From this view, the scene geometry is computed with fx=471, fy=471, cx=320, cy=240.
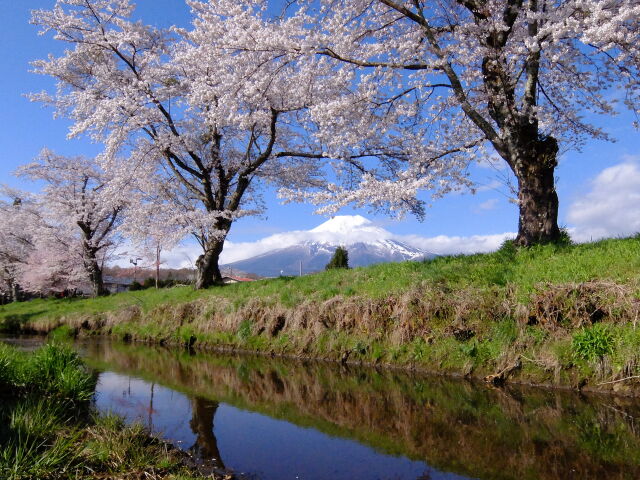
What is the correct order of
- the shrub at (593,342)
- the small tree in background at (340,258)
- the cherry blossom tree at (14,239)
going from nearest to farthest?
the shrub at (593,342)
the small tree in background at (340,258)
the cherry blossom tree at (14,239)

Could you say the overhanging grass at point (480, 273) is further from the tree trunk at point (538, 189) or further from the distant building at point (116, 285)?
the distant building at point (116, 285)

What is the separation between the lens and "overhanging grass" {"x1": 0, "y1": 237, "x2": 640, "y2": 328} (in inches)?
361

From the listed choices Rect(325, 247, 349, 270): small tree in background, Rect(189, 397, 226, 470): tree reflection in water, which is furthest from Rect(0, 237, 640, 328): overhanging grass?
Rect(325, 247, 349, 270): small tree in background

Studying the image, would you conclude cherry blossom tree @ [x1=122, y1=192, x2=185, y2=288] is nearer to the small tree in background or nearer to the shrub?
the small tree in background

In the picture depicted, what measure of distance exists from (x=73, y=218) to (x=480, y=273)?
29.4m

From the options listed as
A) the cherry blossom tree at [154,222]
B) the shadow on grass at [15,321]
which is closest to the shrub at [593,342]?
the cherry blossom tree at [154,222]

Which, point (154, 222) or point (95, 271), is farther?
point (95, 271)

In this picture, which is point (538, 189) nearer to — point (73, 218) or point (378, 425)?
point (378, 425)

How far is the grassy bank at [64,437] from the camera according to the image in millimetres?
4312

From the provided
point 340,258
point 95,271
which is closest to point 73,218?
point 95,271

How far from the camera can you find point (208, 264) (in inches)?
810

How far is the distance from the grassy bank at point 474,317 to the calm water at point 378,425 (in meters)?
0.57

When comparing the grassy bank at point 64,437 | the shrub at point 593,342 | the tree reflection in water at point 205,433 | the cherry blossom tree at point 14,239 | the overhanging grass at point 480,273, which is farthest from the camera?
the cherry blossom tree at point 14,239

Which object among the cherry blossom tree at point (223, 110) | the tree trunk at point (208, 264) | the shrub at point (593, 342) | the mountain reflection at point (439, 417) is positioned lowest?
the mountain reflection at point (439, 417)
